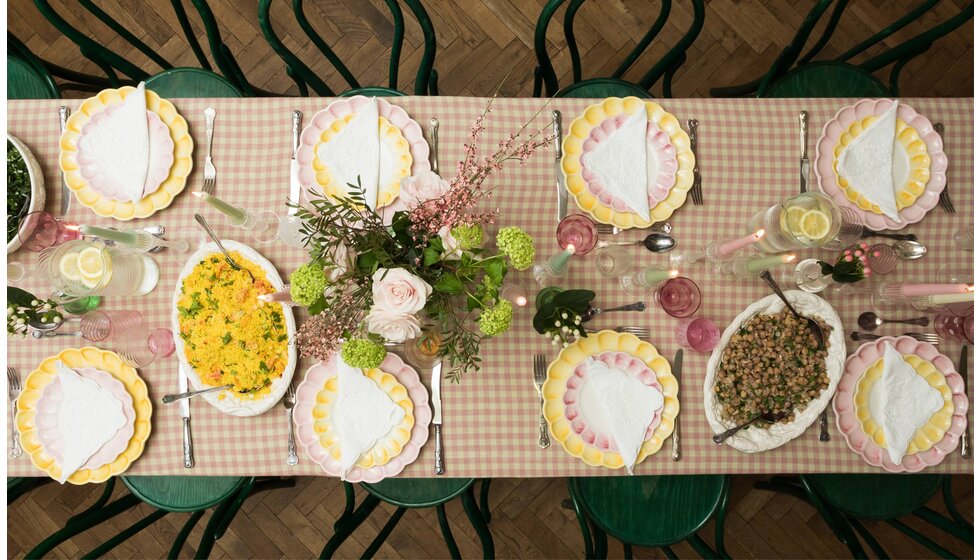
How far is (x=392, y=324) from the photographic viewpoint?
1.05 m

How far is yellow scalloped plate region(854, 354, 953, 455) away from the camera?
5.01ft

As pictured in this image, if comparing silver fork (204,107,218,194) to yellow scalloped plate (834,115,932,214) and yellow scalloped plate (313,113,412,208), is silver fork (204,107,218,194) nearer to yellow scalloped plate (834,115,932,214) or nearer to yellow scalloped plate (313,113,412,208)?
yellow scalloped plate (313,113,412,208)

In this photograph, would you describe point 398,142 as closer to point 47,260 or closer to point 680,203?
point 680,203

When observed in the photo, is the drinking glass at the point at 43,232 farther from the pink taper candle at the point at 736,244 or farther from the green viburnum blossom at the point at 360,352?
the pink taper candle at the point at 736,244

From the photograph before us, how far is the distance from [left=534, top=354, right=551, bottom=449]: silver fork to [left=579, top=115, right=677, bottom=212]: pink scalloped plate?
0.48 m

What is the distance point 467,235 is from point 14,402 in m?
1.43

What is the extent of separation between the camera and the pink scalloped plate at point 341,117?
155cm

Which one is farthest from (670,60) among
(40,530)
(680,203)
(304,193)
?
(40,530)

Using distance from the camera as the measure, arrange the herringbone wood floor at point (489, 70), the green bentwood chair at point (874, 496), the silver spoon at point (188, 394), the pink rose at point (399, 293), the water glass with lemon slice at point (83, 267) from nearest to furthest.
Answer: the pink rose at point (399, 293) < the water glass with lemon slice at point (83, 267) < the silver spoon at point (188, 394) < the green bentwood chair at point (874, 496) < the herringbone wood floor at point (489, 70)

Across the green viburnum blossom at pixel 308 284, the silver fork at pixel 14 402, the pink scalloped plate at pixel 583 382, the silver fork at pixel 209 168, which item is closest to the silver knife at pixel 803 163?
the pink scalloped plate at pixel 583 382

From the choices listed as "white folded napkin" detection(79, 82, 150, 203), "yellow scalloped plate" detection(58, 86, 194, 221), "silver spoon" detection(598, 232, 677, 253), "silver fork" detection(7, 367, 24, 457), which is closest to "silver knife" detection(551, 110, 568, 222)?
"silver spoon" detection(598, 232, 677, 253)

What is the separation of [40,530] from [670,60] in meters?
3.50

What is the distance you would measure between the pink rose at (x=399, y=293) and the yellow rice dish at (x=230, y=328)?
610 millimetres

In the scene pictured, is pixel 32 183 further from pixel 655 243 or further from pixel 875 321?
Result: pixel 875 321
